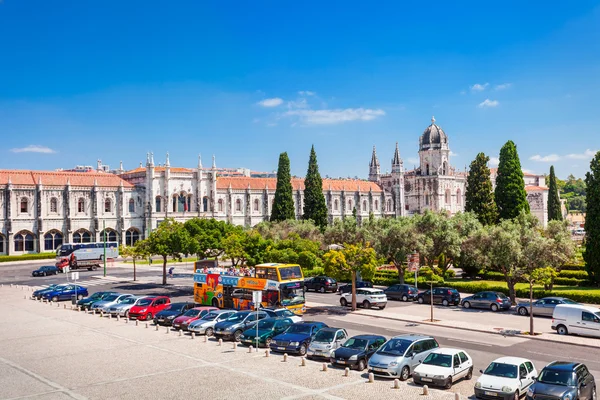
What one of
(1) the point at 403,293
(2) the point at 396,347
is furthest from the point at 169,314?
(1) the point at 403,293

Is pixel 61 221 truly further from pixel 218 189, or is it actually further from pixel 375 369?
pixel 375 369

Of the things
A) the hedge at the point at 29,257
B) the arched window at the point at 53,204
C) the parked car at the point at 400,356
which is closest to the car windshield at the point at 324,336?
the parked car at the point at 400,356

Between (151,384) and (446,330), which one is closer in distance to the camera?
(151,384)

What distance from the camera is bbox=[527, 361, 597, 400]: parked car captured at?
16783mm

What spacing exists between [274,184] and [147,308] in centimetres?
7392

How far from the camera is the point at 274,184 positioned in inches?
4254

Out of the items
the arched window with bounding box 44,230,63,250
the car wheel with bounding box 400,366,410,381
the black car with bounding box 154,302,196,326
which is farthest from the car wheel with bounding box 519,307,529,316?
the arched window with bounding box 44,230,63,250

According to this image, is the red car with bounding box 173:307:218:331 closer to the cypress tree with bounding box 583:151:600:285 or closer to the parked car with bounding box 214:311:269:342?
the parked car with bounding box 214:311:269:342

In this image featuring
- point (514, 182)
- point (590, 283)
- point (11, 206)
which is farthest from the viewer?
point (11, 206)

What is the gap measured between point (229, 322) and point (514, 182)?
43.4 metres

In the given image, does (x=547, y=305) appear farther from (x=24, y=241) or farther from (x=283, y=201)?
(x=24, y=241)

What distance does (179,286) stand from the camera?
173 ft

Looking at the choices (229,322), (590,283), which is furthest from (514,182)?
(229,322)

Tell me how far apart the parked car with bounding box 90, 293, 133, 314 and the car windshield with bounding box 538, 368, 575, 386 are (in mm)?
28550
